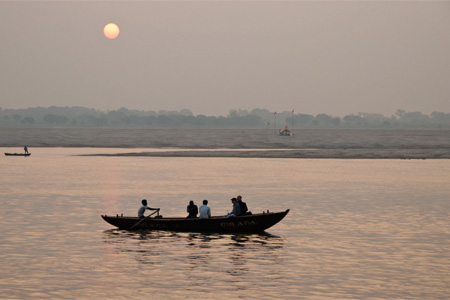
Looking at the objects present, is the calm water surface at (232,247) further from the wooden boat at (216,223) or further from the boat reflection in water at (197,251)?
the wooden boat at (216,223)

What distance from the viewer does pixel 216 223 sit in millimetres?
36000

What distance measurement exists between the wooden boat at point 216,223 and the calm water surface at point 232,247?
0.48 meters

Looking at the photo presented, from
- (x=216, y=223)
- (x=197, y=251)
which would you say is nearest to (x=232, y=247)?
(x=197, y=251)

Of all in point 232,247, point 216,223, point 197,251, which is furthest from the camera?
point 216,223

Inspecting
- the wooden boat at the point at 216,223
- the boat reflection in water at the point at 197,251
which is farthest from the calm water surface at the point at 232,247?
the wooden boat at the point at 216,223

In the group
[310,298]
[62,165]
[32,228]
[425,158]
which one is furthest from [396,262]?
[425,158]

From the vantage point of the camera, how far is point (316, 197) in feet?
189

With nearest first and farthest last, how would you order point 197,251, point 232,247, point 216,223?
1. point 197,251
2. point 232,247
3. point 216,223

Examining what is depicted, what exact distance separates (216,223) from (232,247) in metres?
3.52

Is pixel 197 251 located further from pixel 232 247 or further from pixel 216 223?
pixel 216 223

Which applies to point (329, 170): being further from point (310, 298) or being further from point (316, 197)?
point (310, 298)

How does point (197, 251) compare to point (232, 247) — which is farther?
point (232, 247)

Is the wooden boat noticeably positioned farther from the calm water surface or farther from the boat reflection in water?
the calm water surface

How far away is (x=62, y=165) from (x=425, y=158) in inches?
2424
